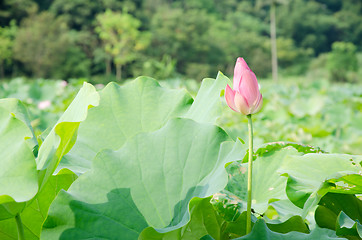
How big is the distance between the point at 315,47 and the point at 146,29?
1470cm

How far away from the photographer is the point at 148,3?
94.6ft

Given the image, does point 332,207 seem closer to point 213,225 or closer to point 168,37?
point 213,225

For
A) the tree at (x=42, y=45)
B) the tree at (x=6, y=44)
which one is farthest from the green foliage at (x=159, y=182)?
the tree at (x=6, y=44)

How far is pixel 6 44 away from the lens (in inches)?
691

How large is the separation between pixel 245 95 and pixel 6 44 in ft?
63.5

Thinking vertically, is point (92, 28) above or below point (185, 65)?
above

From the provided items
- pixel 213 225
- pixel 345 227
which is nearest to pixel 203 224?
pixel 213 225

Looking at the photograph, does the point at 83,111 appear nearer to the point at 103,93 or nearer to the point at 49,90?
the point at 103,93

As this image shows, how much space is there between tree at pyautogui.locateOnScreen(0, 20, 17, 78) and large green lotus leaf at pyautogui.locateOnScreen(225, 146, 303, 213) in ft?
62.5

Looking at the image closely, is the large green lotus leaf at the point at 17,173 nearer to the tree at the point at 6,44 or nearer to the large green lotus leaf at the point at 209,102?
the large green lotus leaf at the point at 209,102

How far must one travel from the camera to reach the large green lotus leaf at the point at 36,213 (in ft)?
1.11

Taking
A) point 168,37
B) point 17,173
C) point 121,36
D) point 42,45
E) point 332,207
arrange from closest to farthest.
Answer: point 17,173, point 332,207, point 42,45, point 121,36, point 168,37

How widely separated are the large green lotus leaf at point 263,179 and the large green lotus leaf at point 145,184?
0.08 m

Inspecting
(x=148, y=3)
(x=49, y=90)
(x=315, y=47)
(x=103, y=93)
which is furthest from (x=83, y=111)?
(x=315, y=47)
